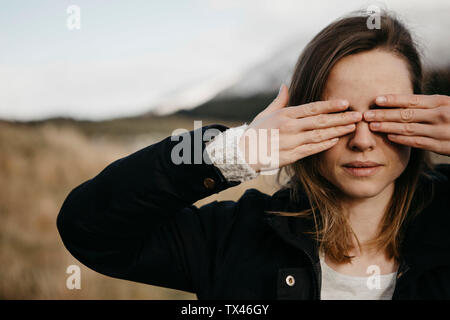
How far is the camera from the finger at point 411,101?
70.4 inches

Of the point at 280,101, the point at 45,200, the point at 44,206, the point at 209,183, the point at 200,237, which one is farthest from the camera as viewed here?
the point at 45,200

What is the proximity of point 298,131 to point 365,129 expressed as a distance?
1.06 ft

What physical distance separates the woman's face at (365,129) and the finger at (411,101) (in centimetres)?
5

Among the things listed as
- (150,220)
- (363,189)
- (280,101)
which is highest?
(280,101)

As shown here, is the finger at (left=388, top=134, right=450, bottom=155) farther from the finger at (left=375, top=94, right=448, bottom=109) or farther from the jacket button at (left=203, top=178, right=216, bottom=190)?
the jacket button at (left=203, top=178, right=216, bottom=190)

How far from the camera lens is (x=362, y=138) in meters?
1.80

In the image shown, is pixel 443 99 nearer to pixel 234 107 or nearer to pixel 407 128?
pixel 407 128

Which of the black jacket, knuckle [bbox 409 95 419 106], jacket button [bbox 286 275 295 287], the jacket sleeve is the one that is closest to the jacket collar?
the black jacket

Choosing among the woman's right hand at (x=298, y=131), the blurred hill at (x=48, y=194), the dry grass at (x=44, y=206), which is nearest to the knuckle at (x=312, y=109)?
the woman's right hand at (x=298, y=131)

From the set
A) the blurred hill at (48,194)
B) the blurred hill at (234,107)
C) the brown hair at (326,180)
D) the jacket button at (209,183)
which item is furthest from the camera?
the blurred hill at (234,107)

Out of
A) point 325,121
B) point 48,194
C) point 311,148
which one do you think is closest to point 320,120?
point 325,121

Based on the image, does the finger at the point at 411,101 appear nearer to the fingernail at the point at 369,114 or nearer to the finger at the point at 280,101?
the fingernail at the point at 369,114

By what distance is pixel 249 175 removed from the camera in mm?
1705
